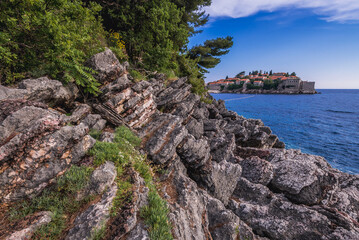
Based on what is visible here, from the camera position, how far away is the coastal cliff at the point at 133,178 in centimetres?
471

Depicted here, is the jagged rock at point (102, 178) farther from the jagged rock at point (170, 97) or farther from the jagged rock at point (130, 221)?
the jagged rock at point (170, 97)

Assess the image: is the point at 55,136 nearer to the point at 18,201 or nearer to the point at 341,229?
the point at 18,201

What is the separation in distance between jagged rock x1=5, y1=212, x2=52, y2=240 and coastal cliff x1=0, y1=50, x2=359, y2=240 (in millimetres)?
21

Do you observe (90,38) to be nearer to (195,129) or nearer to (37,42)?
(37,42)

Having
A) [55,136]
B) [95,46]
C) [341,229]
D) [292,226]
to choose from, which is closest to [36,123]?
[55,136]

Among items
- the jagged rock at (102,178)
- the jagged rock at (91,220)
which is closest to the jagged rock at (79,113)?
the jagged rock at (102,178)

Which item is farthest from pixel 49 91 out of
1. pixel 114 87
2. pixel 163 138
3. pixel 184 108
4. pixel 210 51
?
pixel 210 51

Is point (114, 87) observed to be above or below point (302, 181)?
above

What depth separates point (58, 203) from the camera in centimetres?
477

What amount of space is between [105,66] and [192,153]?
10.1 meters

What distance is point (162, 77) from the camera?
20.3 m

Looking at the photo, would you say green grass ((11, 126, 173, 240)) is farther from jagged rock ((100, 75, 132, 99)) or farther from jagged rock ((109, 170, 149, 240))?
jagged rock ((100, 75, 132, 99))

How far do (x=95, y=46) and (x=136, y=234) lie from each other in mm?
15541

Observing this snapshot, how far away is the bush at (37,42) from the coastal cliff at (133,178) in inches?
61.4
